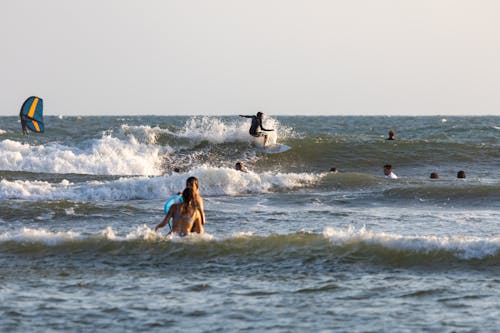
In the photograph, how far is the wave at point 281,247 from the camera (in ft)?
32.2

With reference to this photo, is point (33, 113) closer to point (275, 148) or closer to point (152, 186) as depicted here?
point (152, 186)

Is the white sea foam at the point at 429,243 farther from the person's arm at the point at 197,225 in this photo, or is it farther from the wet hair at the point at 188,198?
the wet hair at the point at 188,198

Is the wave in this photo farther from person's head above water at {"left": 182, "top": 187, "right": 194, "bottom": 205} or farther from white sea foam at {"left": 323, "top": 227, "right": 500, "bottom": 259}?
person's head above water at {"left": 182, "top": 187, "right": 194, "bottom": 205}

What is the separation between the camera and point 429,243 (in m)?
10.2

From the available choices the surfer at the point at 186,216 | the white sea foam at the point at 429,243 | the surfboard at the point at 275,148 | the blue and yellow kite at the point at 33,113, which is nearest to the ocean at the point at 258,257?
the white sea foam at the point at 429,243

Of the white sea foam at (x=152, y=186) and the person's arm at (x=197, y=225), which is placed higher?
the person's arm at (x=197, y=225)

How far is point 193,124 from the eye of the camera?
30.5 meters

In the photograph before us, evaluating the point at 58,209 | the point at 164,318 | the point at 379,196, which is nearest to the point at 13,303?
the point at 164,318

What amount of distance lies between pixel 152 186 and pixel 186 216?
7932 millimetres

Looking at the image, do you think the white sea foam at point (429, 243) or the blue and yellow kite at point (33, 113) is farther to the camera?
the blue and yellow kite at point (33, 113)

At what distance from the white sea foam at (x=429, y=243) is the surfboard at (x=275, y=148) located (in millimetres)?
16893

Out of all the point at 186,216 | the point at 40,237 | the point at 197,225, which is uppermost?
the point at 186,216

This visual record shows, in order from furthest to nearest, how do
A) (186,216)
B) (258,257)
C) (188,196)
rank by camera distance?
(186,216) → (188,196) → (258,257)

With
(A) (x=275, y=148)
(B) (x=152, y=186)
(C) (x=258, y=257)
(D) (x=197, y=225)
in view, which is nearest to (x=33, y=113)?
(B) (x=152, y=186)
